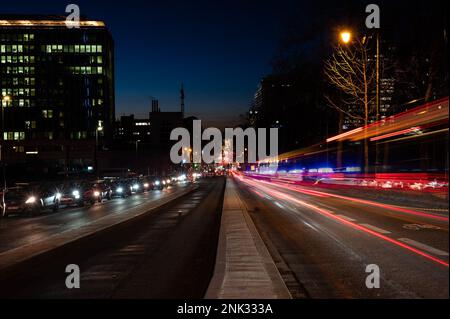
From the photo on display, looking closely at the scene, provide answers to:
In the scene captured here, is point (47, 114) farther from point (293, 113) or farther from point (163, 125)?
point (293, 113)

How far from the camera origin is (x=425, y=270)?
10.4 metres

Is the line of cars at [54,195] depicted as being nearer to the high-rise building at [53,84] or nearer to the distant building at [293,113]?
the distant building at [293,113]

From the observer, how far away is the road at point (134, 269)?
9.31 meters

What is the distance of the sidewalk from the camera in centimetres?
858

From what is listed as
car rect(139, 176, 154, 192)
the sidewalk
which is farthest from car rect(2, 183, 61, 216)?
car rect(139, 176, 154, 192)

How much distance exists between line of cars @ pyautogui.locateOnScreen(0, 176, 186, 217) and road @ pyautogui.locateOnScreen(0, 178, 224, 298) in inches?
540

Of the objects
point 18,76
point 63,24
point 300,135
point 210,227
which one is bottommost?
point 210,227

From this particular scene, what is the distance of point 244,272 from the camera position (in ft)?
34.7

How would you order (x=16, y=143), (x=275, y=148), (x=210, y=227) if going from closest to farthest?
(x=210, y=227) < (x=275, y=148) < (x=16, y=143)

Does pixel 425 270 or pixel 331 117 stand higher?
pixel 331 117

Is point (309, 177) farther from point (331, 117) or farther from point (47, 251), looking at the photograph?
point (47, 251)

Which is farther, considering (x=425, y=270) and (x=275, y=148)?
(x=275, y=148)
